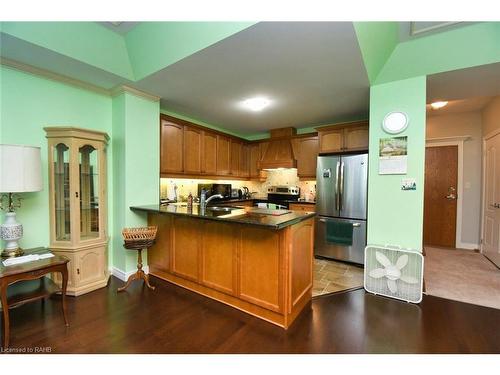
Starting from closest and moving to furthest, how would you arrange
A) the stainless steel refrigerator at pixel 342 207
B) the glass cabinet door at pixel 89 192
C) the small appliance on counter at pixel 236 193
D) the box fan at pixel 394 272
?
1. the box fan at pixel 394 272
2. the glass cabinet door at pixel 89 192
3. the stainless steel refrigerator at pixel 342 207
4. the small appliance on counter at pixel 236 193

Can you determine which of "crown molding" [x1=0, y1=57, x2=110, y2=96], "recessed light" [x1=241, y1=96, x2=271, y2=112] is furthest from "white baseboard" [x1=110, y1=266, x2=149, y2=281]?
"recessed light" [x1=241, y1=96, x2=271, y2=112]

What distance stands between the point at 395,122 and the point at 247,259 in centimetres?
223

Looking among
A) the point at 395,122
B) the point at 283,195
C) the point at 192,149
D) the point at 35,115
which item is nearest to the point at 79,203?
the point at 35,115

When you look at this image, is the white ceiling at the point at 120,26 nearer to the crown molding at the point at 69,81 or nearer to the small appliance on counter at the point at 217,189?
the crown molding at the point at 69,81

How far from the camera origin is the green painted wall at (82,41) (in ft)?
6.22

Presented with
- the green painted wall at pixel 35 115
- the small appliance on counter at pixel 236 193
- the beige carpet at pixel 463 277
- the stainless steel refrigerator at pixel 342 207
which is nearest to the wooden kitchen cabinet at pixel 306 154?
the stainless steel refrigerator at pixel 342 207

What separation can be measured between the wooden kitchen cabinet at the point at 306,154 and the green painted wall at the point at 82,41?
3.11m

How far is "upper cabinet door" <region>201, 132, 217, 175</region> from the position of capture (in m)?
4.04

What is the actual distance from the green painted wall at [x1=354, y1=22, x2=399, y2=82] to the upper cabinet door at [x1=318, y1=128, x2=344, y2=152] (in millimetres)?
1209

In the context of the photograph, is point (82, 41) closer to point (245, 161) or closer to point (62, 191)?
point (62, 191)

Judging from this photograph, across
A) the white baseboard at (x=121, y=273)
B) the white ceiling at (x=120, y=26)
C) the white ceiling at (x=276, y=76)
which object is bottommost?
the white baseboard at (x=121, y=273)
